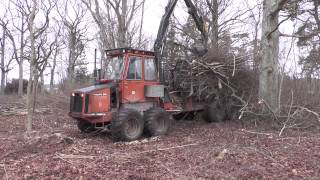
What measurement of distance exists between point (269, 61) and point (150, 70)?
4.39 m

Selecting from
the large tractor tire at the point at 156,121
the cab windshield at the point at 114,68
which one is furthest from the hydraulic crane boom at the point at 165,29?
the cab windshield at the point at 114,68

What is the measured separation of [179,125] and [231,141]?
156 inches

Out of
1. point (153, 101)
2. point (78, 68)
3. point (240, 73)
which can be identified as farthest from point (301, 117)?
point (78, 68)

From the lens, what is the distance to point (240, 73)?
14164 mm

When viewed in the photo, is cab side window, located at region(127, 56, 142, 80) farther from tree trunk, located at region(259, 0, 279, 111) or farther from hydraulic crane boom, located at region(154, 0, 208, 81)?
tree trunk, located at region(259, 0, 279, 111)

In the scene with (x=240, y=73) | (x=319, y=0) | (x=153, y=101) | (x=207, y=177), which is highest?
(x=319, y=0)

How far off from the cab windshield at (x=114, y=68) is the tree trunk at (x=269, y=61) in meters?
5.18

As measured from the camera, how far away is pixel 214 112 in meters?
14.4

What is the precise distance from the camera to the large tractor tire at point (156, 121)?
37.5 feet

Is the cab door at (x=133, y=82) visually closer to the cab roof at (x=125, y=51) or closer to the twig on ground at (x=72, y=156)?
the cab roof at (x=125, y=51)

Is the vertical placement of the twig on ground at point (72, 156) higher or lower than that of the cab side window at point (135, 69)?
lower

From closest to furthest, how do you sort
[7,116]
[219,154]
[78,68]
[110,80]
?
1. [219,154]
2. [110,80]
3. [7,116]
4. [78,68]

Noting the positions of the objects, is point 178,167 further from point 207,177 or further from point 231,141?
point 231,141

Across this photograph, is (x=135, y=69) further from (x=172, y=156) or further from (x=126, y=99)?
(x=172, y=156)
